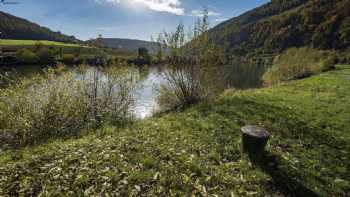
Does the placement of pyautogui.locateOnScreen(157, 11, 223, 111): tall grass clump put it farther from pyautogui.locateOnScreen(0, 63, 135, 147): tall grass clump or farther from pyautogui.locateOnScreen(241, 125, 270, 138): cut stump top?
pyautogui.locateOnScreen(241, 125, 270, 138): cut stump top

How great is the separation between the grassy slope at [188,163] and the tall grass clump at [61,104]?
2.13 meters

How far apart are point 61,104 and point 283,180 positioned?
8.80 m

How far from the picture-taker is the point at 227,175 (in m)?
5.15

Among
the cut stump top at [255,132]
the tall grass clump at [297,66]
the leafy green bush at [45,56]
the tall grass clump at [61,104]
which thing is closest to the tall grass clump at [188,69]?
the tall grass clump at [61,104]

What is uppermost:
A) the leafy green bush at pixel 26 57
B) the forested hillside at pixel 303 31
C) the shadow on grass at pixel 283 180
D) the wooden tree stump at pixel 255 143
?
the forested hillside at pixel 303 31

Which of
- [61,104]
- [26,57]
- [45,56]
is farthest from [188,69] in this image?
[45,56]

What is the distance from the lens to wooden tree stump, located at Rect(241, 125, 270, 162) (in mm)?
5965

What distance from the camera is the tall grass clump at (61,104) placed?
8523 mm

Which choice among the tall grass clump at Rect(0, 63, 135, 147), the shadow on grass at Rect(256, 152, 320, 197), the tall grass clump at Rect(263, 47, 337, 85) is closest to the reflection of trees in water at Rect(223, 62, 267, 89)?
the tall grass clump at Rect(263, 47, 337, 85)

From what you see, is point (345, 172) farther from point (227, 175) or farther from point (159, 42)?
point (159, 42)

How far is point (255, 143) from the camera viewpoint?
19.7 ft

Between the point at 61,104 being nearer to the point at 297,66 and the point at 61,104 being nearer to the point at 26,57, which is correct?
the point at 297,66

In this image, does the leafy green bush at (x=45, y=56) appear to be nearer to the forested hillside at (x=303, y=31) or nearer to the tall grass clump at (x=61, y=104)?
the tall grass clump at (x=61, y=104)

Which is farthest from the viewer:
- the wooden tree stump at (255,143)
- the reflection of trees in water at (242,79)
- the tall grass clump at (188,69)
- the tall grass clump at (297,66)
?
the tall grass clump at (297,66)
